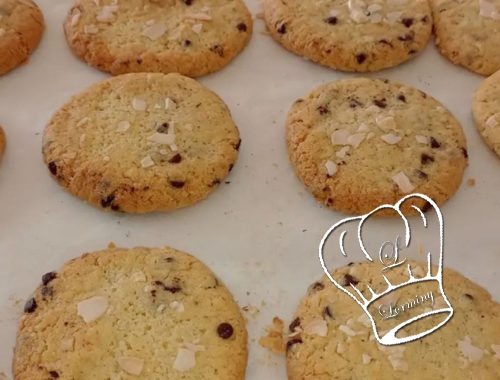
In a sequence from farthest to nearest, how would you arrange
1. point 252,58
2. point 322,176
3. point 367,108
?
point 252,58
point 367,108
point 322,176

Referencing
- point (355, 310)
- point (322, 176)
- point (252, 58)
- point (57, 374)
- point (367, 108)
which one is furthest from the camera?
point (252, 58)

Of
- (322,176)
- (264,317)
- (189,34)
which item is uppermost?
(189,34)

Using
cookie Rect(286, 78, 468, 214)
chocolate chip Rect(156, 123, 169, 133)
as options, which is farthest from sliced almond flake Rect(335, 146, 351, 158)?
chocolate chip Rect(156, 123, 169, 133)

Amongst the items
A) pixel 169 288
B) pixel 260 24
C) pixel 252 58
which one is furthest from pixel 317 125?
pixel 169 288

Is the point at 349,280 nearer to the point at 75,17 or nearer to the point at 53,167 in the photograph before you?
the point at 53,167

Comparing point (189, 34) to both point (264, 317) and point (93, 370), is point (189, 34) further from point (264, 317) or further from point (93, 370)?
point (93, 370)

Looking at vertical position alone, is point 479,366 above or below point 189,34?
below
